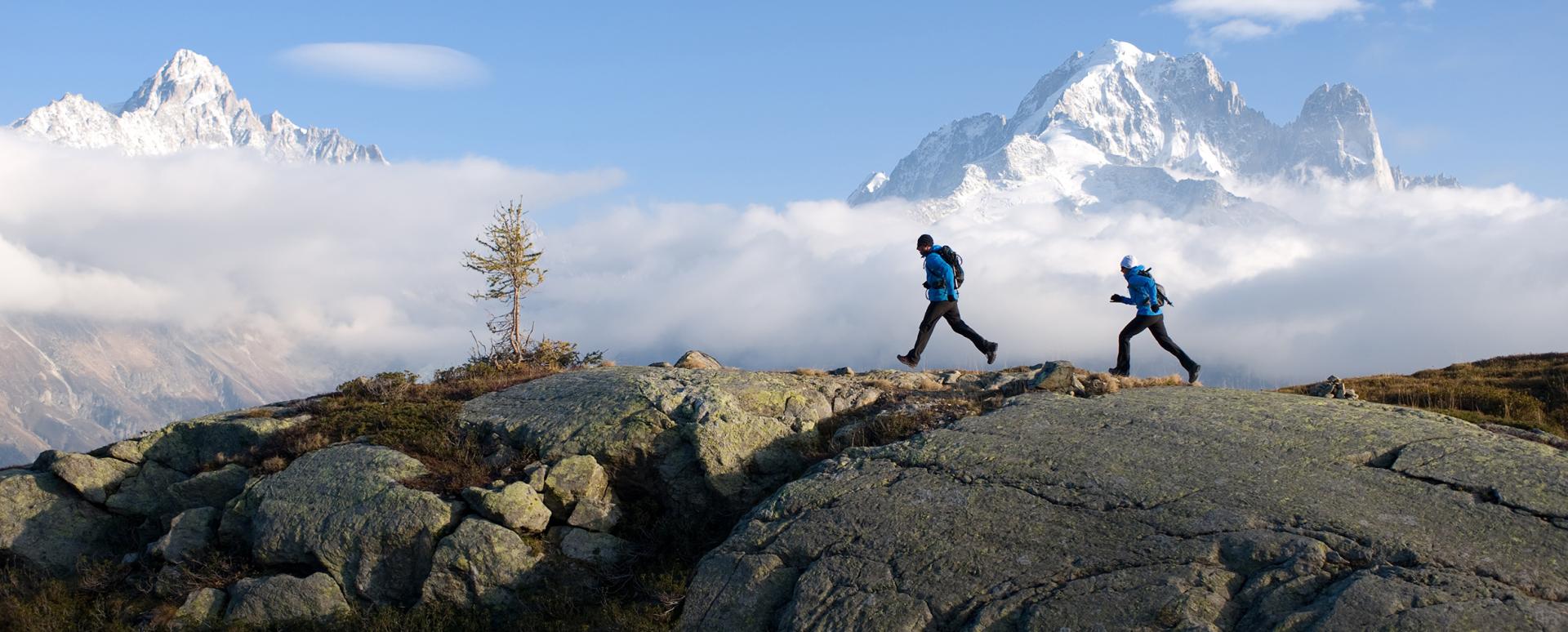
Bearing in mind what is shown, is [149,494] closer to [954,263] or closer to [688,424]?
[688,424]

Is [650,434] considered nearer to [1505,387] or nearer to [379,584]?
[379,584]

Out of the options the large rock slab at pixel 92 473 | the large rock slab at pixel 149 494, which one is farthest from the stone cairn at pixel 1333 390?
the large rock slab at pixel 92 473

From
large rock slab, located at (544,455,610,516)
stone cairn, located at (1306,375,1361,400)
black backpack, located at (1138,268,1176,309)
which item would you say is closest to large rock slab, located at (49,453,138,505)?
large rock slab, located at (544,455,610,516)

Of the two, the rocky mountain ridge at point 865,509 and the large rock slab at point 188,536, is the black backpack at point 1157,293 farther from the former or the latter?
the large rock slab at point 188,536

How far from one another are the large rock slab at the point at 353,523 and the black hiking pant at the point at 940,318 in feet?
34.2

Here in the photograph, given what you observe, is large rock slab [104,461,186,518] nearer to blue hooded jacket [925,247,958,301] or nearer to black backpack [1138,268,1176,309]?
blue hooded jacket [925,247,958,301]

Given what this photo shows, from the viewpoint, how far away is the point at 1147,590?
11.5m

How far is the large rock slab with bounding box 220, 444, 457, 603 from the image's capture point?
16.3m

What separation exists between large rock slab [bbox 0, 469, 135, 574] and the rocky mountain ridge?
5 centimetres

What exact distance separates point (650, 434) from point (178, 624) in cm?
782

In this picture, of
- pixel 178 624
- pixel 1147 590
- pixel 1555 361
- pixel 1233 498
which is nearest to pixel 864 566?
pixel 1147 590

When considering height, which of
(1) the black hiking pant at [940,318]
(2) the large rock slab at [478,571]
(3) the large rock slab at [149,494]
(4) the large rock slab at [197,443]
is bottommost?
(2) the large rock slab at [478,571]

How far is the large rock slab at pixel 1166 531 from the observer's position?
1109 centimetres

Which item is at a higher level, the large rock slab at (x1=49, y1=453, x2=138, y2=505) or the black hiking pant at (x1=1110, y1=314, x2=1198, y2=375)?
the black hiking pant at (x1=1110, y1=314, x2=1198, y2=375)
